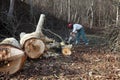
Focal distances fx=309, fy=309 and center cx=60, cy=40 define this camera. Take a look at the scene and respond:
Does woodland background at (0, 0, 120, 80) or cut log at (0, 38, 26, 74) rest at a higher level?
cut log at (0, 38, 26, 74)

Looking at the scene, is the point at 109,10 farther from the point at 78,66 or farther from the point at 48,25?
the point at 78,66

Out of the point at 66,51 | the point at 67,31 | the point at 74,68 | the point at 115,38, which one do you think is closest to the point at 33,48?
→ the point at 74,68

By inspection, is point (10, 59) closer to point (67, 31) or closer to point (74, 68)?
point (74, 68)

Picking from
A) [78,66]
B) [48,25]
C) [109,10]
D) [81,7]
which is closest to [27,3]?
[48,25]

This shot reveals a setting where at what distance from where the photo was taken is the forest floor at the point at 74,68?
277 inches

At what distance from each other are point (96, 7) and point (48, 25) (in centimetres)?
458

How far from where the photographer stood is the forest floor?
7.02 meters

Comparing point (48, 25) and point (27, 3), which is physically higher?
point (27, 3)

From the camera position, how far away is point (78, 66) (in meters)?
8.42

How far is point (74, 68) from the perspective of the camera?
8148mm

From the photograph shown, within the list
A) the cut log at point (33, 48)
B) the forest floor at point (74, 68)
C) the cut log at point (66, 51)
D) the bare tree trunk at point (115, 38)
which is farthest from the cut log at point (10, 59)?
the bare tree trunk at point (115, 38)

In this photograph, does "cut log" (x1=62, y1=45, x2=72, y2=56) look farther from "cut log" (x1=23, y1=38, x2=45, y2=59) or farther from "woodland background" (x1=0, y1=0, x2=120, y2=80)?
"cut log" (x1=23, y1=38, x2=45, y2=59)

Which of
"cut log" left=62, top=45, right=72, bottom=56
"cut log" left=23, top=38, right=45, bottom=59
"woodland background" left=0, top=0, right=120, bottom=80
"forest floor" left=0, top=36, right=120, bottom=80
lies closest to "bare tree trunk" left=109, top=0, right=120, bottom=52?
"woodland background" left=0, top=0, right=120, bottom=80

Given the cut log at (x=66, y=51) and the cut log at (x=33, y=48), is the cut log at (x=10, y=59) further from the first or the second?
the cut log at (x=66, y=51)
